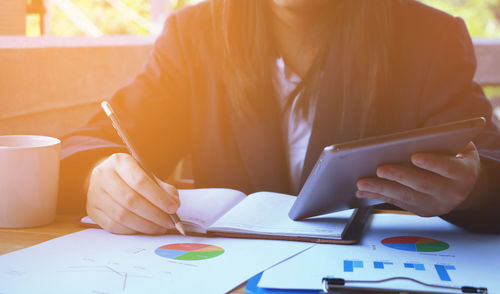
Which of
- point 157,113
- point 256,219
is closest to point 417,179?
point 256,219

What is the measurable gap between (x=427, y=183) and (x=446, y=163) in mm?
43

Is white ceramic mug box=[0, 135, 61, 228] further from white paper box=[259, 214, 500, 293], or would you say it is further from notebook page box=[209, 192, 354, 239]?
white paper box=[259, 214, 500, 293]

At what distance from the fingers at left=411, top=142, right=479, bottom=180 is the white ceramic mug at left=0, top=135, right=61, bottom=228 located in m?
0.57

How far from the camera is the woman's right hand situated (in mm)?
864

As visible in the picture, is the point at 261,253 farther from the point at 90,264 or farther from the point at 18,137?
the point at 18,137

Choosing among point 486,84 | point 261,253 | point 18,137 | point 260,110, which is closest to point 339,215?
point 261,253

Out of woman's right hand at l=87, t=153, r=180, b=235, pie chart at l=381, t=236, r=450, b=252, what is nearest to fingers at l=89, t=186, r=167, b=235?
woman's right hand at l=87, t=153, r=180, b=235

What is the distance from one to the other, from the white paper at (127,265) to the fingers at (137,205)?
3 centimetres

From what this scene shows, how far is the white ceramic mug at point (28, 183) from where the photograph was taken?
88 centimetres

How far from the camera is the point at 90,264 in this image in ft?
2.42

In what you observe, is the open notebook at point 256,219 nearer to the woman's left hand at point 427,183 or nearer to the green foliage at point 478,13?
the woman's left hand at point 427,183

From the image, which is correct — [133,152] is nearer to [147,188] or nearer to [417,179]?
[147,188]

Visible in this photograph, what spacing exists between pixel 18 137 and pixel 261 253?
0.48 meters

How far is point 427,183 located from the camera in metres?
0.83
